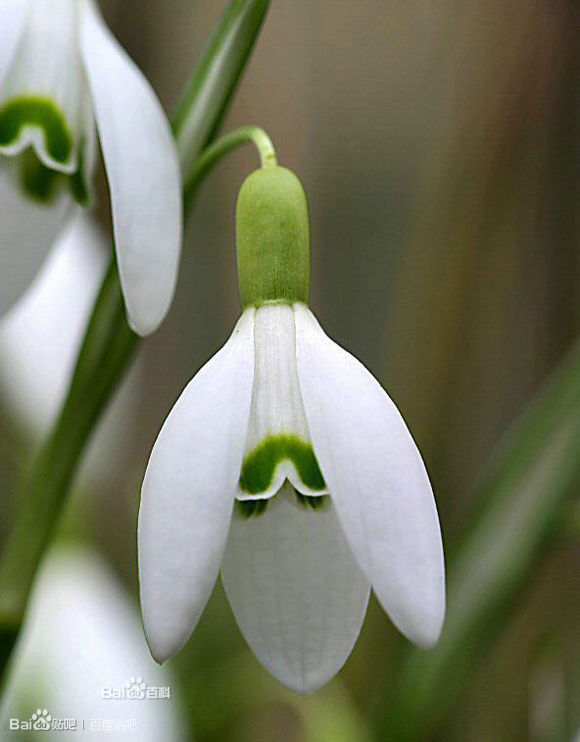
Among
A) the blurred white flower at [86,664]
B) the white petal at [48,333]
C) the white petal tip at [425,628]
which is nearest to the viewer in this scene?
the white petal tip at [425,628]

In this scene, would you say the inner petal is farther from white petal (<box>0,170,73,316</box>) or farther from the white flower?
white petal (<box>0,170,73,316</box>)

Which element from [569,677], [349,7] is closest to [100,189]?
[349,7]

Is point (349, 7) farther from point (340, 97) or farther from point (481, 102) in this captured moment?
point (481, 102)

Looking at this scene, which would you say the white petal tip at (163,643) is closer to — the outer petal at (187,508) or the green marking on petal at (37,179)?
the outer petal at (187,508)

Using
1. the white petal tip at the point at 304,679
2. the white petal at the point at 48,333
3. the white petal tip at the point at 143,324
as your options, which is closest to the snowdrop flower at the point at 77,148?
the white petal tip at the point at 143,324

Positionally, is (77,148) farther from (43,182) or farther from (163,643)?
(163,643)
